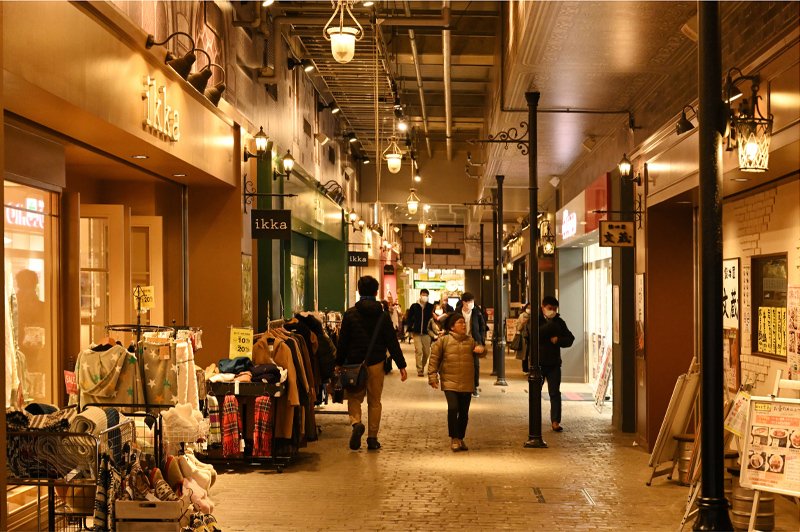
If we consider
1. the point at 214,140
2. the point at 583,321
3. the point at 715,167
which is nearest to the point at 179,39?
the point at 214,140

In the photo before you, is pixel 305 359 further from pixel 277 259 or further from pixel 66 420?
pixel 66 420

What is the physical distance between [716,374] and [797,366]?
262 cm

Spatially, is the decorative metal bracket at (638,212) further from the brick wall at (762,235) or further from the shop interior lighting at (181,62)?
the shop interior lighting at (181,62)

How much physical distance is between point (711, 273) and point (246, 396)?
17.7 ft

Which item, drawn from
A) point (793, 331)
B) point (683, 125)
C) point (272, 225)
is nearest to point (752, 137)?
point (793, 331)

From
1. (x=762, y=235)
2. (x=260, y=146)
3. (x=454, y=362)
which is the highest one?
(x=260, y=146)

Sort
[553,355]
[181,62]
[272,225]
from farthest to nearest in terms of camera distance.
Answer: [553,355] → [272,225] → [181,62]

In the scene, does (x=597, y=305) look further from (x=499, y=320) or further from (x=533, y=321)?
(x=533, y=321)

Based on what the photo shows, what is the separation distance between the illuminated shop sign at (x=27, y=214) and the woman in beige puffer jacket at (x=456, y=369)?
487cm

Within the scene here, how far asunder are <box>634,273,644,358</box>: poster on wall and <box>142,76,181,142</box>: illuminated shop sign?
223 inches

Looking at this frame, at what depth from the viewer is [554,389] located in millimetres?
11883

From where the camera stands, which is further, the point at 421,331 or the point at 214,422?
the point at 421,331

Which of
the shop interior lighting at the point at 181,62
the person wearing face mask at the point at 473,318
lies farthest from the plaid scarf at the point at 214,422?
the person wearing face mask at the point at 473,318

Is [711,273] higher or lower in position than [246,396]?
higher
